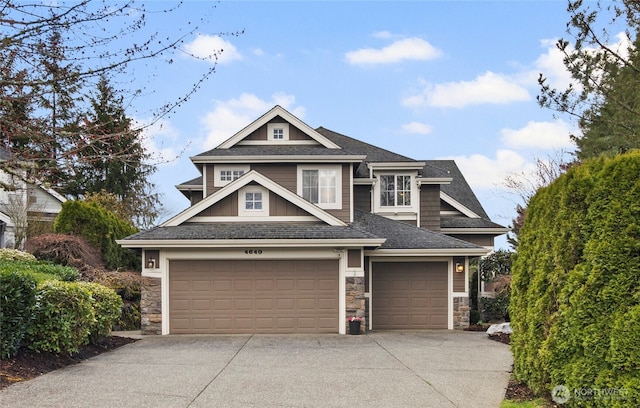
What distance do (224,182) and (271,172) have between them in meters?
1.55

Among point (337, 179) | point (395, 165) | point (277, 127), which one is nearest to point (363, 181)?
point (395, 165)

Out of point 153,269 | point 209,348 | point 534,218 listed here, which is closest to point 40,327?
point 209,348

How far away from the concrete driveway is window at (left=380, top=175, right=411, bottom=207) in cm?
750

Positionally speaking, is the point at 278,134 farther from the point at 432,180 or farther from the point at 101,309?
the point at 101,309

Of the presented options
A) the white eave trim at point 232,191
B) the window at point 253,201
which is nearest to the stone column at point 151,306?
the white eave trim at point 232,191

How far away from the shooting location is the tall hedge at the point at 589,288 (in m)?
5.50

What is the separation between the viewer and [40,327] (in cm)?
932

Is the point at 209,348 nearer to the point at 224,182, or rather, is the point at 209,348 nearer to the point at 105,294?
the point at 105,294

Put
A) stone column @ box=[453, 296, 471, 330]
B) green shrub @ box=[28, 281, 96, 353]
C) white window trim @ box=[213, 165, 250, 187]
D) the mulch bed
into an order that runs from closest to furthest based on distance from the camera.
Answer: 1. the mulch bed
2. green shrub @ box=[28, 281, 96, 353]
3. stone column @ box=[453, 296, 471, 330]
4. white window trim @ box=[213, 165, 250, 187]

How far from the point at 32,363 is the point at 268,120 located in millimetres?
11098

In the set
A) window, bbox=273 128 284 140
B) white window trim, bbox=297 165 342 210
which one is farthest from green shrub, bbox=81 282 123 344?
window, bbox=273 128 284 140

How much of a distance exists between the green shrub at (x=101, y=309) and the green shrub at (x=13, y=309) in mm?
2162

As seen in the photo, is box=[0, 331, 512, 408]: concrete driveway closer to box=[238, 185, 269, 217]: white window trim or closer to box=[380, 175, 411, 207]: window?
box=[238, 185, 269, 217]: white window trim

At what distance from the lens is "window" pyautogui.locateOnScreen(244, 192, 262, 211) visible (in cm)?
1548
